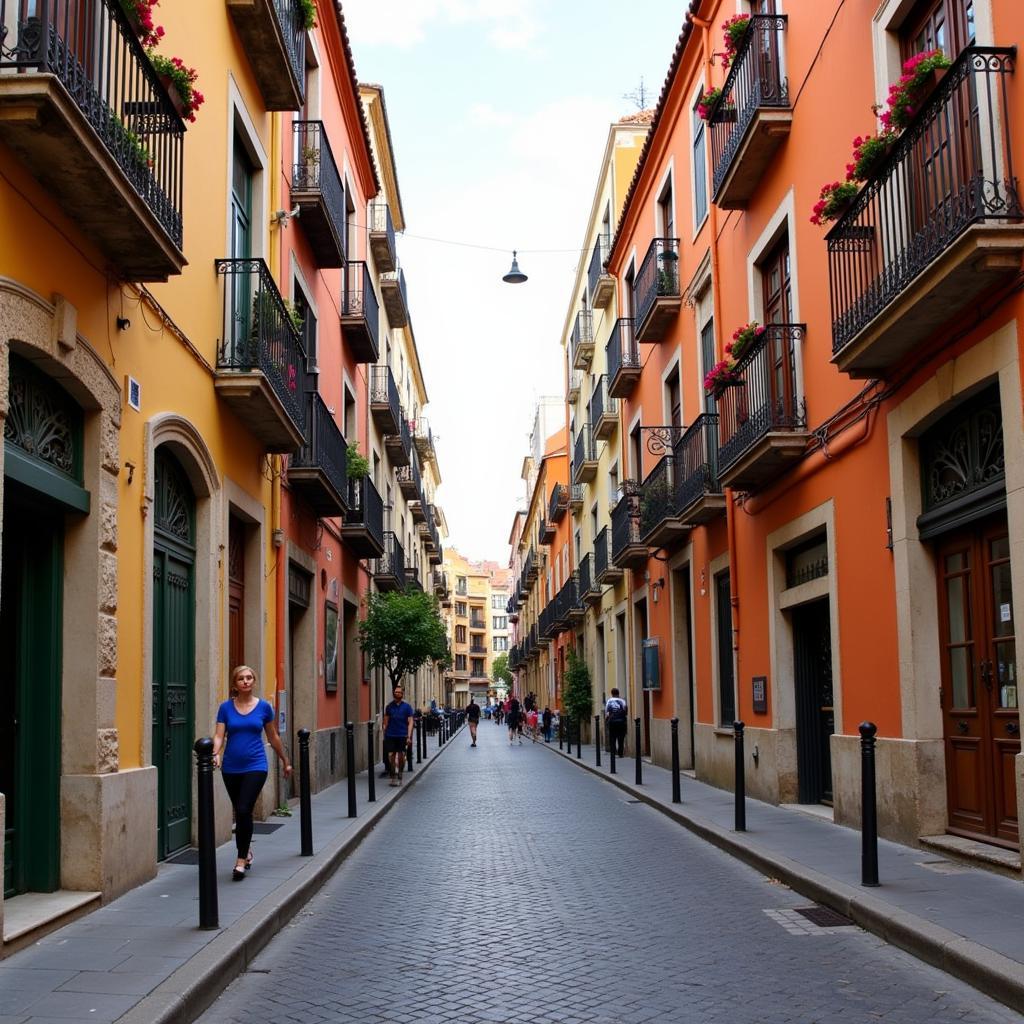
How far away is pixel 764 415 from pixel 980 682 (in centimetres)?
504

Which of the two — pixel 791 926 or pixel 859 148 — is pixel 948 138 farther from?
pixel 791 926

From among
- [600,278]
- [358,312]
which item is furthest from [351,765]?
[600,278]

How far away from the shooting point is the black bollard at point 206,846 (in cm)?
668

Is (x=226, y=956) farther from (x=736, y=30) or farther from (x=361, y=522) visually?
(x=361, y=522)

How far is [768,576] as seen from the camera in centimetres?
1422

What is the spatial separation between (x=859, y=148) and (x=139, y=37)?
5.64 meters

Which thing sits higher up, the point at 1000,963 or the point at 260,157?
the point at 260,157

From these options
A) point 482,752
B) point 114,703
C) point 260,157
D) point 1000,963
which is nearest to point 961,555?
point 1000,963

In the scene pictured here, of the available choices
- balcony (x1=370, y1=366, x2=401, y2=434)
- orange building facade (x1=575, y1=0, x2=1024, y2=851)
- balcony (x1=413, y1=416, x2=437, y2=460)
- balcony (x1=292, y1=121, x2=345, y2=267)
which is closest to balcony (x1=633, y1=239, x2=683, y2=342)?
orange building facade (x1=575, y1=0, x2=1024, y2=851)

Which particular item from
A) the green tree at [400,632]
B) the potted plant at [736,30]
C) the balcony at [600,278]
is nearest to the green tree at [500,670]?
the balcony at [600,278]

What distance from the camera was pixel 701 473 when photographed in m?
16.8

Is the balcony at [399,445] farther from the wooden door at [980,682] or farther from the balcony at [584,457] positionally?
the wooden door at [980,682]

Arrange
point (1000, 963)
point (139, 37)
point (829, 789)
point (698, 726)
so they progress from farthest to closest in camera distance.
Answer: point (698, 726) → point (829, 789) → point (139, 37) → point (1000, 963)

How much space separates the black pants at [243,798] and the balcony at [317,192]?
860cm
